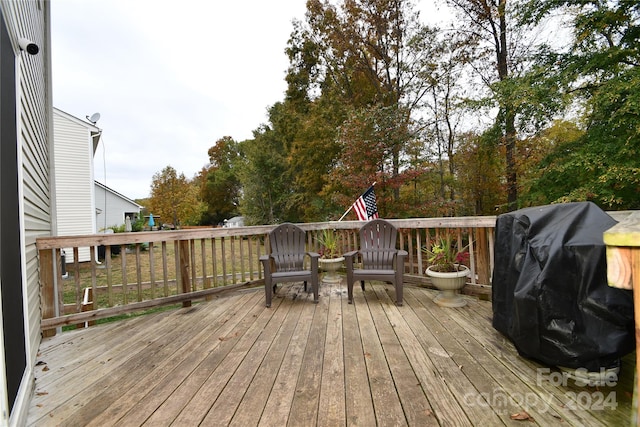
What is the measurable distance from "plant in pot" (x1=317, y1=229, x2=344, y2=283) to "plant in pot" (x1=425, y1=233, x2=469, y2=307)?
1.39 m

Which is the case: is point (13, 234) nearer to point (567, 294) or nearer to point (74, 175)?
→ point (567, 294)

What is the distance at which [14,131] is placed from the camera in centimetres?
179

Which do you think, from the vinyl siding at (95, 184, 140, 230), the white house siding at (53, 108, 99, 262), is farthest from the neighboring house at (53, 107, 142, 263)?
the vinyl siding at (95, 184, 140, 230)

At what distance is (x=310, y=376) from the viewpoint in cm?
186

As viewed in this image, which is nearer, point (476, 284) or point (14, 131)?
point (14, 131)

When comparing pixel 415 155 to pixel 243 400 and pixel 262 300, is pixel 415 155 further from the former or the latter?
pixel 243 400

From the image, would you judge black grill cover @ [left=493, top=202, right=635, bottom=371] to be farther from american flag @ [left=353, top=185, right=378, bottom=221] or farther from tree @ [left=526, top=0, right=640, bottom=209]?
tree @ [left=526, top=0, right=640, bottom=209]

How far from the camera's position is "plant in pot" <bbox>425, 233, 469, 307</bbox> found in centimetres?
310

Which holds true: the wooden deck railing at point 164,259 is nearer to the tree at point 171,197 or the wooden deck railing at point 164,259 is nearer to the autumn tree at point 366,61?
the autumn tree at point 366,61

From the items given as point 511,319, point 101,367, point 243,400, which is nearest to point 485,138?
point 511,319

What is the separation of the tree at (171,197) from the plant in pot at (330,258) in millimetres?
20955

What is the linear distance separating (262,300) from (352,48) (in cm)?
894

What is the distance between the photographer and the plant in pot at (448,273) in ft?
10.2

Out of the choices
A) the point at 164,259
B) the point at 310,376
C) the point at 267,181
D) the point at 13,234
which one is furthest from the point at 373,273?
the point at 267,181
